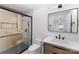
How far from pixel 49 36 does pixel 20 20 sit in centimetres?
100

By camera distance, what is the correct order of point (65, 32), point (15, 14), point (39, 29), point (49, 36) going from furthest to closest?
1. point (15, 14)
2. point (39, 29)
3. point (49, 36)
4. point (65, 32)

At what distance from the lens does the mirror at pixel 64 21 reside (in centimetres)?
131

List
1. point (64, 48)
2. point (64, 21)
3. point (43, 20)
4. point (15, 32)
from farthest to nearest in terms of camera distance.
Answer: point (15, 32)
point (43, 20)
point (64, 21)
point (64, 48)

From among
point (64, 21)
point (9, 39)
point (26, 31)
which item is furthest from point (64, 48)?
point (9, 39)

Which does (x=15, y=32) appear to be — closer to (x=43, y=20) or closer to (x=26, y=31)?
(x=26, y=31)

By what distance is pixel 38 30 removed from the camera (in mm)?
1810

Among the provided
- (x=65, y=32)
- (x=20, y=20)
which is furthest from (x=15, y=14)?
(x=65, y=32)

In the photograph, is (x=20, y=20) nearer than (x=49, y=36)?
No

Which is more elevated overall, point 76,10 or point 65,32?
point 76,10

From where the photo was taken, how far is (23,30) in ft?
7.34

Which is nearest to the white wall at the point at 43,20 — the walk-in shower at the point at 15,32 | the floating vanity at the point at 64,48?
the floating vanity at the point at 64,48

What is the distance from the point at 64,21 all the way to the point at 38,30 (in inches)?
24.6

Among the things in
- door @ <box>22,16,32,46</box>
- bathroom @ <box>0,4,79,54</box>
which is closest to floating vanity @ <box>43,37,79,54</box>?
bathroom @ <box>0,4,79,54</box>
